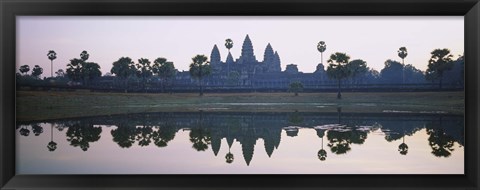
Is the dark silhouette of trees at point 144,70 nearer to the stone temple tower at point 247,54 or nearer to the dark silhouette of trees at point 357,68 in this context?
the stone temple tower at point 247,54

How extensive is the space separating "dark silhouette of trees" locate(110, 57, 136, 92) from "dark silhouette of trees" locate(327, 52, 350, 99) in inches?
83.8

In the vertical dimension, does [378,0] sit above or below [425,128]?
above

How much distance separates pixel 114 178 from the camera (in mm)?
2482

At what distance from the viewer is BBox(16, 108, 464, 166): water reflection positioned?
3660mm

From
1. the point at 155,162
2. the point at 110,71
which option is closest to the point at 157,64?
the point at 110,71

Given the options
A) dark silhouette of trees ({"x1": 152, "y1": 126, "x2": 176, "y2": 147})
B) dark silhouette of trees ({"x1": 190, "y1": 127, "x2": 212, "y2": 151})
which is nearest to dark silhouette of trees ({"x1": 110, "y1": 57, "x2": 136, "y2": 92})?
dark silhouette of trees ({"x1": 152, "y1": 126, "x2": 176, "y2": 147})

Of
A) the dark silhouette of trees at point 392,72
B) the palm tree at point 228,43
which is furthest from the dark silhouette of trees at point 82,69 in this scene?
the dark silhouette of trees at point 392,72

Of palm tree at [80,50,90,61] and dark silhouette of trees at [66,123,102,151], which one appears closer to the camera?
dark silhouette of trees at [66,123,102,151]

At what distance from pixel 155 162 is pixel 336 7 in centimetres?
169

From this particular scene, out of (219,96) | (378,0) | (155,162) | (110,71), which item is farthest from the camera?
(219,96)

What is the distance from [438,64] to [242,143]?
6.81 feet

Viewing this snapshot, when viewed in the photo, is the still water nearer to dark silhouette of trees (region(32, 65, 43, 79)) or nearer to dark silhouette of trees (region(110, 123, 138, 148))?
dark silhouette of trees (region(110, 123, 138, 148))

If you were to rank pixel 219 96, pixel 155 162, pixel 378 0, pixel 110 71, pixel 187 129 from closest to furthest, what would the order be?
1. pixel 378 0
2. pixel 155 162
3. pixel 187 129
4. pixel 110 71
5. pixel 219 96

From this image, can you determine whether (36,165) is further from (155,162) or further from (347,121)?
(347,121)
